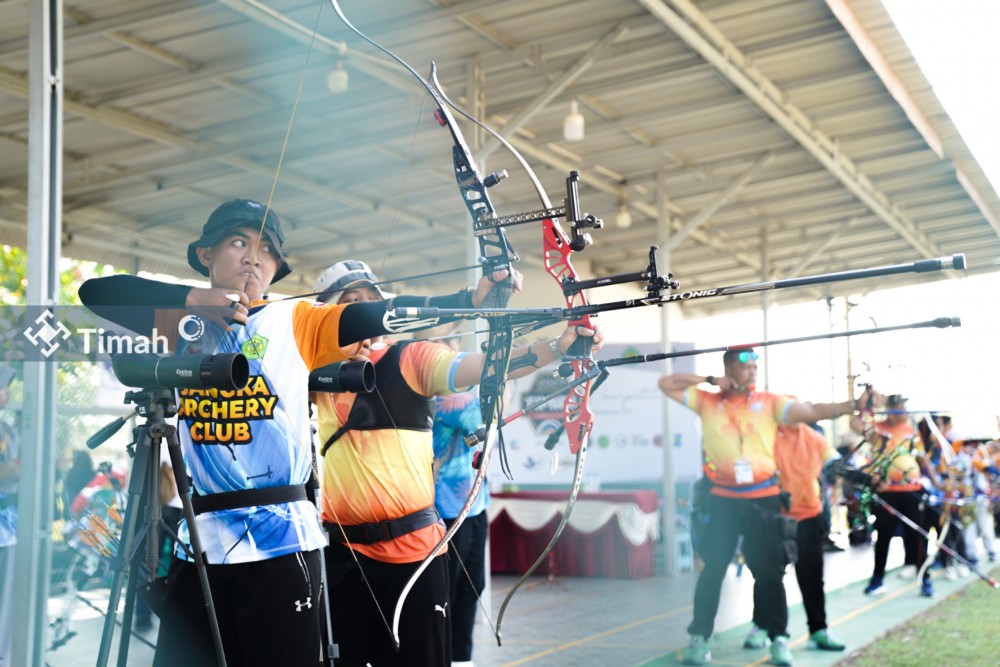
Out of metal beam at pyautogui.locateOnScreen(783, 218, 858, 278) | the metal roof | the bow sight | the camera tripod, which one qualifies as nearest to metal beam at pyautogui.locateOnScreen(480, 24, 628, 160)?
the metal roof

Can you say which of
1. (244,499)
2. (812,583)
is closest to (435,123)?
(812,583)

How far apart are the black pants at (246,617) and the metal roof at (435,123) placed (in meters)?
2.54

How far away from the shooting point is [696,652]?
4965 mm

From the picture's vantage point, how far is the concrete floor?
5.12 metres

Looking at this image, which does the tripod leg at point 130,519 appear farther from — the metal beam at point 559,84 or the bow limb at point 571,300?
the metal beam at point 559,84

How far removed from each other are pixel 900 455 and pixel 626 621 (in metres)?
2.75

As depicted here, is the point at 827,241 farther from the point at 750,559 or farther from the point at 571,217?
the point at 571,217

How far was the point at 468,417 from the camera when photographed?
405 cm

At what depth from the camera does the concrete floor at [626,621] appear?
5121 mm

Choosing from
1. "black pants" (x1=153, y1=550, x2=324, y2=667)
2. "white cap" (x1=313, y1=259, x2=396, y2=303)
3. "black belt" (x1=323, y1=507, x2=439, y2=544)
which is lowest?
"black pants" (x1=153, y1=550, x2=324, y2=667)

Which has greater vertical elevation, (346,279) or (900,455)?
(346,279)

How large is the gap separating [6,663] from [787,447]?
4240mm

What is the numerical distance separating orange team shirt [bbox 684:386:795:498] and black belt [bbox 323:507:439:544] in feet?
8.98

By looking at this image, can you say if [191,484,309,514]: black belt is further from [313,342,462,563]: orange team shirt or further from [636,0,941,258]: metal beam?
[636,0,941,258]: metal beam
